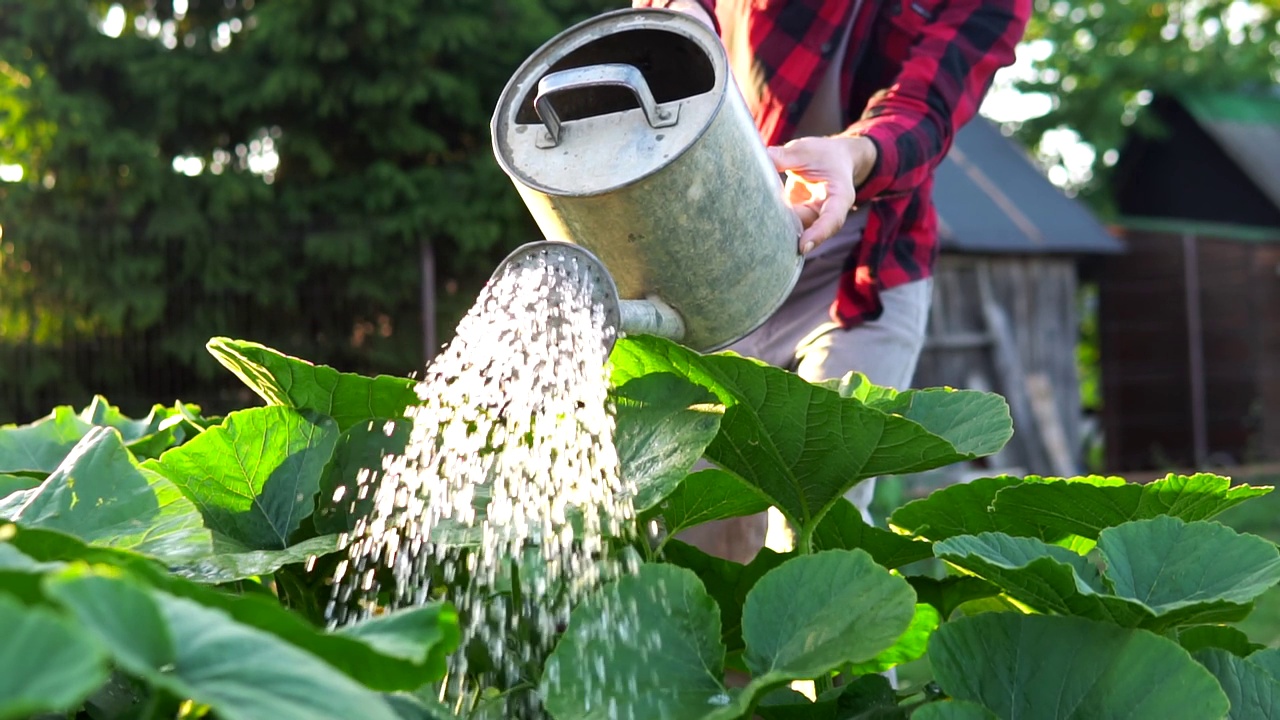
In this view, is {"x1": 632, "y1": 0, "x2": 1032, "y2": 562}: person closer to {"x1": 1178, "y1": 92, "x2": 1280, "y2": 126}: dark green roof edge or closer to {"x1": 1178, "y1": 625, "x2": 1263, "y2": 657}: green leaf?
{"x1": 1178, "y1": 625, "x2": 1263, "y2": 657}: green leaf

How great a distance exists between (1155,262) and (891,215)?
1088 centimetres

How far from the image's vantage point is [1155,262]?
11773mm

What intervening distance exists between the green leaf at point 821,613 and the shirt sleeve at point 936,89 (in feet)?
2.72

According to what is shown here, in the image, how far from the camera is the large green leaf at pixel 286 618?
1.75ft

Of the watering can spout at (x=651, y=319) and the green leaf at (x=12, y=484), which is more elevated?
the green leaf at (x=12, y=484)

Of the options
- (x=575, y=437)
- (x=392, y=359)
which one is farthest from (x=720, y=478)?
(x=392, y=359)

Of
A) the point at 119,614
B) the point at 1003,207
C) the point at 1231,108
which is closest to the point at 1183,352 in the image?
the point at 1003,207

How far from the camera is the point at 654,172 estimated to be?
1.10 meters

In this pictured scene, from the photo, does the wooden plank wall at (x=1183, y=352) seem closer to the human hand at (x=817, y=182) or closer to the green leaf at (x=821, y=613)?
the human hand at (x=817, y=182)

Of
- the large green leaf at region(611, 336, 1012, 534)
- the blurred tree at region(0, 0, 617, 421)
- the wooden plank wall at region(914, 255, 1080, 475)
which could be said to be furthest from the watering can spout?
the wooden plank wall at region(914, 255, 1080, 475)

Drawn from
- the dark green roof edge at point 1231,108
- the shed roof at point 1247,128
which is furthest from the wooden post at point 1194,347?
the dark green roof edge at point 1231,108

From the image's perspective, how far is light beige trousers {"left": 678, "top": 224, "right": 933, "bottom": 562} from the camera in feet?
5.71

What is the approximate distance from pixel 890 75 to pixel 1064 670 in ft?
3.90

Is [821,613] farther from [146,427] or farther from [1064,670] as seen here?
[146,427]
